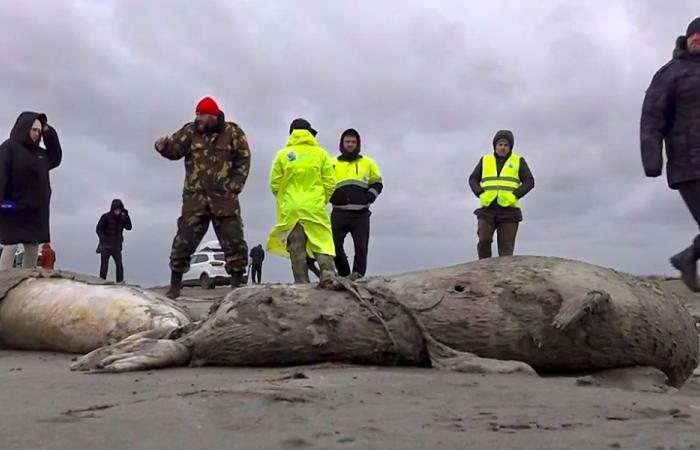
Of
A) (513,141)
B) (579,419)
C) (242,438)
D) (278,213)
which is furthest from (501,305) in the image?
(513,141)

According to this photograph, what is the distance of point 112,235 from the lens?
1720 centimetres

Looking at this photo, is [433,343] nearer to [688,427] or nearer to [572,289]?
[572,289]

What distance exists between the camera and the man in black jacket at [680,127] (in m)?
6.59

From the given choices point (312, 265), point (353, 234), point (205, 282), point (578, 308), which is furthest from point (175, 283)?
point (205, 282)

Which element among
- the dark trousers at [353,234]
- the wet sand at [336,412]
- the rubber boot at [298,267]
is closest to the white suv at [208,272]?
the dark trousers at [353,234]

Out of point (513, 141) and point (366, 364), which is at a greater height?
point (513, 141)

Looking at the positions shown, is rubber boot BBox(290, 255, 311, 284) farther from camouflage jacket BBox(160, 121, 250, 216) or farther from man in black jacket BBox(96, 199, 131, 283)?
man in black jacket BBox(96, 199, 131, 283)

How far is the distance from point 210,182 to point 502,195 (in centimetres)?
345

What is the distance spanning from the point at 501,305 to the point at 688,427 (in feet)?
5.83

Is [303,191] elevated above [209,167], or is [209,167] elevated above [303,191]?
[209,167]

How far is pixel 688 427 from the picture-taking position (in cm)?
243

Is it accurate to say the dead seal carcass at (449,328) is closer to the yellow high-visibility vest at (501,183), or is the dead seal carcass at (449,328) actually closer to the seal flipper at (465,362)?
the seal flipper at (465,362)

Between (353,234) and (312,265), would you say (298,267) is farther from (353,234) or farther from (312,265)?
(353,234)

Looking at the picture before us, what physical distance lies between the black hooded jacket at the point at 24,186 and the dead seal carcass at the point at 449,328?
4.44 m
